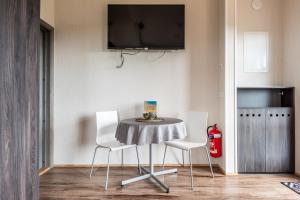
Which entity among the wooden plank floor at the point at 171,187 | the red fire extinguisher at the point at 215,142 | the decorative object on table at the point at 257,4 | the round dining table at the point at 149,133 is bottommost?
the wooden plank floor at the point at 171,187

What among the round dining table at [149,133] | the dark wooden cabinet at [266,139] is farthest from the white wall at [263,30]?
the round dining table at [149,133]

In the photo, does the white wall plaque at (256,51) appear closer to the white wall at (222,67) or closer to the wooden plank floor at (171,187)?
the white wall at (222,67)

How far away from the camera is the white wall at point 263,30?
369cm

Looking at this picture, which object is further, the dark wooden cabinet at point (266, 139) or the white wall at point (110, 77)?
the white wall at point (110, 77)

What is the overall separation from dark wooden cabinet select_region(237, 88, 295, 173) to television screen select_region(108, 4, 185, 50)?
1.55 m

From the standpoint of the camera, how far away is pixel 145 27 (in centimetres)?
359

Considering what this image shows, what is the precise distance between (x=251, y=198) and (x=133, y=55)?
104 inches

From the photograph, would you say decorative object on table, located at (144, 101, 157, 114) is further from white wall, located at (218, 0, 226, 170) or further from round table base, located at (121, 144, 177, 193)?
white wall, located at (218, 0, 226, 170)

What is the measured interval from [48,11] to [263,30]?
11.4 feet

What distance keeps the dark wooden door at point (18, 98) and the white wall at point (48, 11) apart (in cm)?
202

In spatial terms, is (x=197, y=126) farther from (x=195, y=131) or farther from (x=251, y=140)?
(x=251, y=140)

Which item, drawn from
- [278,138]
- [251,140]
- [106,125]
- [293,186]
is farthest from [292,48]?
[106,125]

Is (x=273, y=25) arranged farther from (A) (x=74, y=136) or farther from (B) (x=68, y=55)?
(A) (x=74, y=136)

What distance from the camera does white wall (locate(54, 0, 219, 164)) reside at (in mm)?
3758
